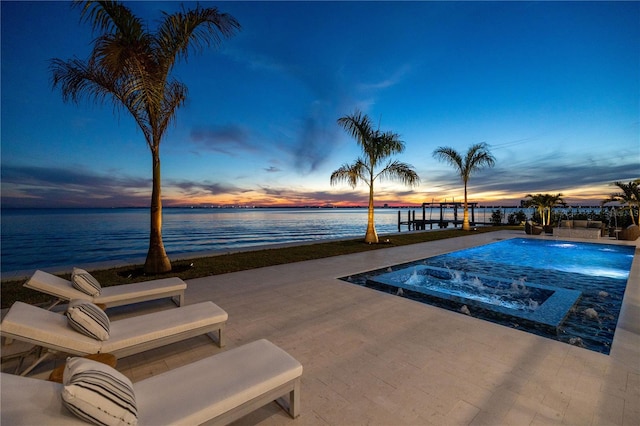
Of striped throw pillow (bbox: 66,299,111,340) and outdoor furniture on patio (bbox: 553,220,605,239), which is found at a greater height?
striped throw pillow (bbox: 66,299,111,340)

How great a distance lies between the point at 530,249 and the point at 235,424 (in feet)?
46.0

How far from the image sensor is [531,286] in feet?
19.2

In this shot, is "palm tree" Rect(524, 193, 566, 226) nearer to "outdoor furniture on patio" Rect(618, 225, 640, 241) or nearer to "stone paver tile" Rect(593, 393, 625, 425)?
"outdoor furniture on patio" Rect(618, 225, 640, 241)

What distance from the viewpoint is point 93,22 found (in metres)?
5.99

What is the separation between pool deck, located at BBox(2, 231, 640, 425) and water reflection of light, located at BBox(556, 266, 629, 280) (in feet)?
8.52

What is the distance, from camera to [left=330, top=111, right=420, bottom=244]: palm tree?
12.0 meters

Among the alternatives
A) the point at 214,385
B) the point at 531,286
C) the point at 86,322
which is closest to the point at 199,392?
the point at 214,385

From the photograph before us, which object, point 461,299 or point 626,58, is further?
point 626,58

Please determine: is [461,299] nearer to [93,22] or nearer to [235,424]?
[235,424]

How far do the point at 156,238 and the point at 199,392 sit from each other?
21.6 feet

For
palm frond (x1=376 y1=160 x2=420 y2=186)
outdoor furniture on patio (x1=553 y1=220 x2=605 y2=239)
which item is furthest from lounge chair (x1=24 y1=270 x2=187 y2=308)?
outdoor furniture on patio (x1=553 y1=220 x2=605 y2=239)

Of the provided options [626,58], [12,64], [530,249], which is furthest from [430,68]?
[12,64]

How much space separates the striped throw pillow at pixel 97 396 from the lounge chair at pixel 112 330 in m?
1.22

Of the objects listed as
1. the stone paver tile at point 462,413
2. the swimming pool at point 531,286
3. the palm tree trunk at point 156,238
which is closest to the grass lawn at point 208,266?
the palm tree trunk at point 156,238
